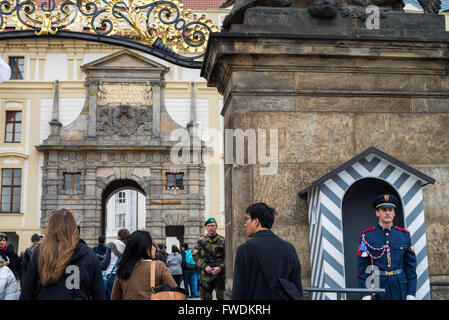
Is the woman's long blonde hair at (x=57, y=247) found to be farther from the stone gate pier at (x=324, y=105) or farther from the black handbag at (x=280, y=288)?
the stone gate pier at (x=324, y=105)

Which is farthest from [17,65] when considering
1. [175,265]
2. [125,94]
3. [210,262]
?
[210,262]

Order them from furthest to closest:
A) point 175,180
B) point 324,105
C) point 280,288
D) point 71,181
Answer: point 175,180 → point 71,181 → point 324,105 → point 280,288

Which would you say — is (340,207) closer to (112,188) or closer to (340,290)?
(340,290)

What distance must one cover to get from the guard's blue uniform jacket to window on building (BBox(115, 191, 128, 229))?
44.6 m

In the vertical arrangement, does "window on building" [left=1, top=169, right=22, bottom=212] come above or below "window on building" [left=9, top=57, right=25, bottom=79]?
below

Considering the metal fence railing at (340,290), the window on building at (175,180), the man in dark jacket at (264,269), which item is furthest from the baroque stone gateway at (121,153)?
the man in dark jacket at (264,269)

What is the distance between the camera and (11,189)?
30500mm

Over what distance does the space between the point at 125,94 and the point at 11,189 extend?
792cm

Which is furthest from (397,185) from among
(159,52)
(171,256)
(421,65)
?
(171,256)

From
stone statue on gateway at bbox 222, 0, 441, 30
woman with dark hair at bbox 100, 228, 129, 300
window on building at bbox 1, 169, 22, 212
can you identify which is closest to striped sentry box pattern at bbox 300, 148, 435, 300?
stone statue on gateway at bbox 222, 0, 441, 30

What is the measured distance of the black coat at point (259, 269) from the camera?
3842 millimetres

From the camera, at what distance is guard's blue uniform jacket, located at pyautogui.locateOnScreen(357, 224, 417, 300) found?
4.87 meters

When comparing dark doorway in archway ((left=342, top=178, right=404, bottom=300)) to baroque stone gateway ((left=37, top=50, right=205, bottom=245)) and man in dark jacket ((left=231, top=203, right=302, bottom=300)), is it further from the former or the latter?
baroque stone gateway ((left=37, top=50, right=205, bottom=245))

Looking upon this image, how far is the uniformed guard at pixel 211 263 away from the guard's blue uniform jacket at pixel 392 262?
2.77 m
